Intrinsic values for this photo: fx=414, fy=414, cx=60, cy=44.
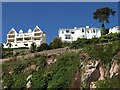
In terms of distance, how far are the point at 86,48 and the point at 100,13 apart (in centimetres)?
1845

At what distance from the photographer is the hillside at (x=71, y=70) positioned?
88.7ft

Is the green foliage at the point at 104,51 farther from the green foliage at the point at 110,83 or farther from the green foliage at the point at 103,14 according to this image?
the green foliage at the point at 103,14

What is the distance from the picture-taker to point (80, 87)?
1059 inches

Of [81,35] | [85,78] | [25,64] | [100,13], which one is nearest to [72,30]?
[81,35]

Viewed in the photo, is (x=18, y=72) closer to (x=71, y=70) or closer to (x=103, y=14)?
(x=71, y=70)

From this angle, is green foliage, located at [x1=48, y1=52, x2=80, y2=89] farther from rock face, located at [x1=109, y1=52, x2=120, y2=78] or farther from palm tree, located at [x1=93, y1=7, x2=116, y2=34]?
palm tree, located at [x1=93, y1=7, x2=116, y2=34]

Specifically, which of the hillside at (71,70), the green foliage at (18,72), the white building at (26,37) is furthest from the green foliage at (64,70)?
the white building at (26,37)

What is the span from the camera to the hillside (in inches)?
1064

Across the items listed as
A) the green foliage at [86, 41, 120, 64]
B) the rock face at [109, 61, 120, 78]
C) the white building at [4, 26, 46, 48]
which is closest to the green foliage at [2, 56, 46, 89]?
the green foliage at [86, 41, 120, 64]

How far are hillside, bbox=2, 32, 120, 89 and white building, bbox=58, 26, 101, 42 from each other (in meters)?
28.3

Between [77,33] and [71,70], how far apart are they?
3285 centimetres

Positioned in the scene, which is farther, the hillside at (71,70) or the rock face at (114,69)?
the hillside at (71,70)

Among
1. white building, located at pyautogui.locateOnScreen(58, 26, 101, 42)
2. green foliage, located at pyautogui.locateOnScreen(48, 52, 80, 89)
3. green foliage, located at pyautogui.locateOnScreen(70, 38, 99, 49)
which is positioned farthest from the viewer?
white building, located at pyautogui.locateOnScreen(58, 26, 101, 42)

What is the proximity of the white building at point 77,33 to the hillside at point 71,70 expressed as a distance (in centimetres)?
2833
